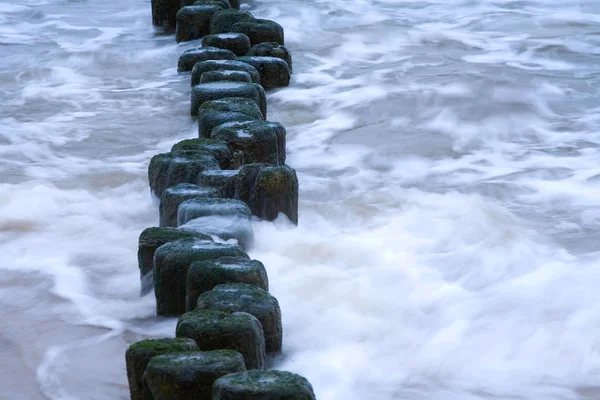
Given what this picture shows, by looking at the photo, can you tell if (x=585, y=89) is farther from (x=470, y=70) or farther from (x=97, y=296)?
(x=97, y=296)

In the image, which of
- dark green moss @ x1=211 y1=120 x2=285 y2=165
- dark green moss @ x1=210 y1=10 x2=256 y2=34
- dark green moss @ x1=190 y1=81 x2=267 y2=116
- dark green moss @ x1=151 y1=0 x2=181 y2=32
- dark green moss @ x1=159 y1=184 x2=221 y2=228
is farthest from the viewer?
dark green moss @ x1=151 y1=0 x2=181 y2=32

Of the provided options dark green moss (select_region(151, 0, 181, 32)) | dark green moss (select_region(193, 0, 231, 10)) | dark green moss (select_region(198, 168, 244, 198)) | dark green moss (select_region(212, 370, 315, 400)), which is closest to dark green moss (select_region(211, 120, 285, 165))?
dark green moss (select_region(198, 168, 244, 198))

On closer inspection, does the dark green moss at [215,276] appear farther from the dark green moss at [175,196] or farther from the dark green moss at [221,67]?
the dark green moss at [221,67]

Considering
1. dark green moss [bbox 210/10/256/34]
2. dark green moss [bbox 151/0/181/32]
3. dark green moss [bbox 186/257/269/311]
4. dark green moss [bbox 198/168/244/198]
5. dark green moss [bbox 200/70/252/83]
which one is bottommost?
dark green moss [bbox 151/0/181/32]

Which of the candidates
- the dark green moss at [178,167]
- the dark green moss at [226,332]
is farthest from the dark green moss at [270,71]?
the dark green moss at [226,332]

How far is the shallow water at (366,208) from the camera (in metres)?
2.99

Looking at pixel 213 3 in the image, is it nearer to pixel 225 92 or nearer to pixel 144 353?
pixel 225 92

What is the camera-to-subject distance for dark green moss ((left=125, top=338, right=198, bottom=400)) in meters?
2.47

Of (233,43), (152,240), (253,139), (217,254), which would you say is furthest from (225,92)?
(217,254)

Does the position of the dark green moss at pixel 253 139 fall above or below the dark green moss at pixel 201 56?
above

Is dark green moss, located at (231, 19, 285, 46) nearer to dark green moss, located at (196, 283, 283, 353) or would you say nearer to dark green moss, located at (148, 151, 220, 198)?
dark green moss, located at (148, 151, 220, 198)

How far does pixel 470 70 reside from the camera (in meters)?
6.89

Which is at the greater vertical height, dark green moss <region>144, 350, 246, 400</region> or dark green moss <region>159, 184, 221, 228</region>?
dark green moss <region>144, 350, 246, 400</region>

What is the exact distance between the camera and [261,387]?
2.23 meters
